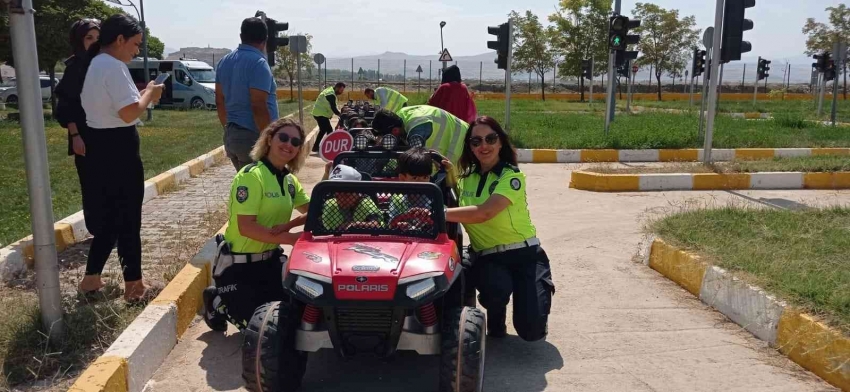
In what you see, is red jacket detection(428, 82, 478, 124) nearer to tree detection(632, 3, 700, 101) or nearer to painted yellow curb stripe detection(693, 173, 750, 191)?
painted yellow curb stripe detection(693, 173, 750, 191)

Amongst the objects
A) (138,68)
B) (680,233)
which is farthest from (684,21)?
(680,233)

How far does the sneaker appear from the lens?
4.19m

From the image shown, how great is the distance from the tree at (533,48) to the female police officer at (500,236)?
142 feet

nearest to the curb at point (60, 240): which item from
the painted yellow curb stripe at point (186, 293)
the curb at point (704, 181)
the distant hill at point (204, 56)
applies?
the painted yellow curb stripe at point (186, 293)

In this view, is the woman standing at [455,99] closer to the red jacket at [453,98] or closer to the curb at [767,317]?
the red jacket at [453,98]

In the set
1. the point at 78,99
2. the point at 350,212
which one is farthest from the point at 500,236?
the point at 78,99

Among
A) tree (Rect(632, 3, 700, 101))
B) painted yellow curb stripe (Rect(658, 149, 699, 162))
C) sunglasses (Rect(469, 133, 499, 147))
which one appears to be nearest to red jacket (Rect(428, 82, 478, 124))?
sunglasses (Rect(469, 133, 499, 147))

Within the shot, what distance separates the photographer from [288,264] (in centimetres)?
341

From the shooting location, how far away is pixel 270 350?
3270 millimetres

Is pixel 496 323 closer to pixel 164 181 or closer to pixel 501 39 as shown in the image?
pixel 164 181

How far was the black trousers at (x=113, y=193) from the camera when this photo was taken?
425 cm

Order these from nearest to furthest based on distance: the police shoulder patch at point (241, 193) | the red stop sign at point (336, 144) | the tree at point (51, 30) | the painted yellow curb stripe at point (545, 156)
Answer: the police shoulder patch at point (241, 193)
the red stop sign at point (336, 144)
the painted yellow curb stripe at point (545, 156)
the tree at point (51, 30)

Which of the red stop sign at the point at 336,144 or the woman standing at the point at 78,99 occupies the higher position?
the woman standing at the point at 78,99

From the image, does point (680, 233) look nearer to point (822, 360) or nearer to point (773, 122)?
point (822, 360)
